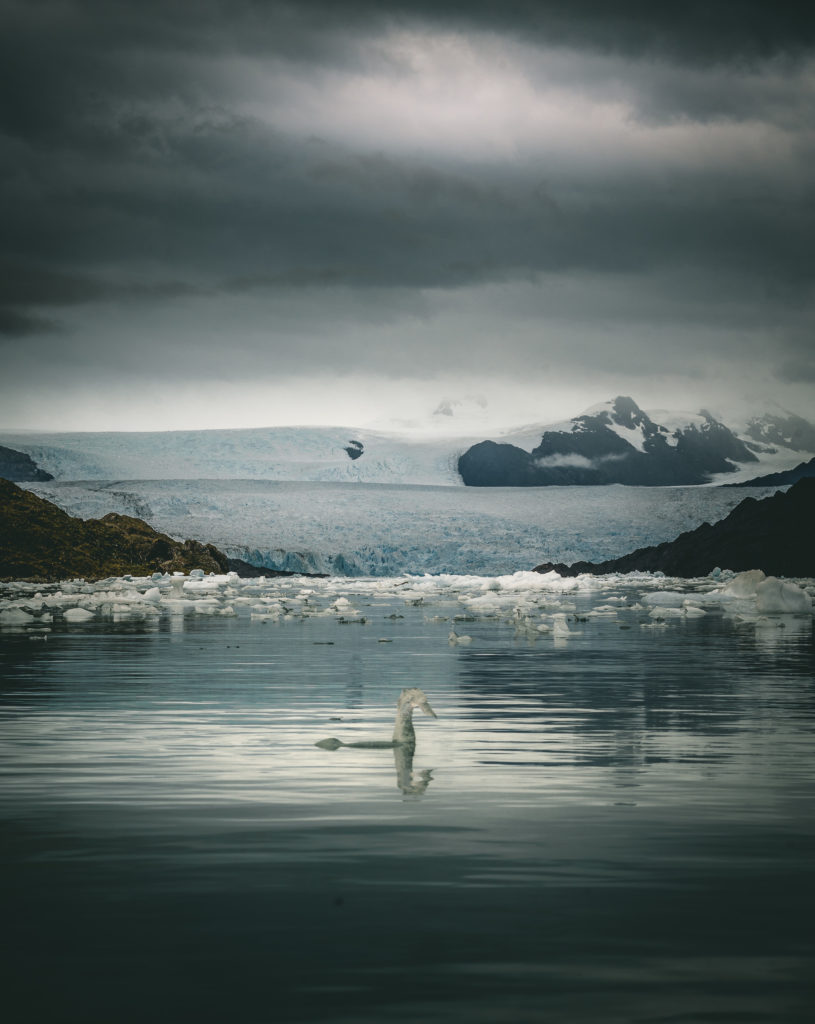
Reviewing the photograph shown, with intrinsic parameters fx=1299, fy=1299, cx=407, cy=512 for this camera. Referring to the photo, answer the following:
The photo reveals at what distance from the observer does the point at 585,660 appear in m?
11.7

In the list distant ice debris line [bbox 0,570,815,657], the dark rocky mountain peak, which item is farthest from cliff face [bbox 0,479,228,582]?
the dark rocky mountain peak

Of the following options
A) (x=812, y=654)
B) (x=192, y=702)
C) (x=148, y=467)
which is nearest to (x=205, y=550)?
(x=148, y=467)

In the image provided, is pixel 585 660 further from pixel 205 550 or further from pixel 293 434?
pixel 293 434

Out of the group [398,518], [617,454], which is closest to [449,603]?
[398,518]

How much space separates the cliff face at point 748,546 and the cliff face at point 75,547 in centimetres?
1146

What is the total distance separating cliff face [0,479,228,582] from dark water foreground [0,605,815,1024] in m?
24.1

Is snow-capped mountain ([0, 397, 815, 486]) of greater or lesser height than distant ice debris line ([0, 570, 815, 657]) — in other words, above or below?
above

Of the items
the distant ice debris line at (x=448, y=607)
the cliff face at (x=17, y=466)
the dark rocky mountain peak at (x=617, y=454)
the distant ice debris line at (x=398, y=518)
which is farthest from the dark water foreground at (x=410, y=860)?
the dark rocky mountain peak at (x=617, y=454)

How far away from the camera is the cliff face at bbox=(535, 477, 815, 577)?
3441 centimetres

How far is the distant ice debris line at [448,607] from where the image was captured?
16.4 meters

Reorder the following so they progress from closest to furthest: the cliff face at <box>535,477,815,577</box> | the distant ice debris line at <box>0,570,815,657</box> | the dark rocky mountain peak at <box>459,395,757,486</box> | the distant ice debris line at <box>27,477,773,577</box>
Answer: the distant ice debris line at <box>0,570,815,657</box>, the cliff face at <box>535,477,815,577</box>, the distant ice debris line at <box>27,477,773,577</box>, the dark rocky mountain peak at <box>459,395,757,486</box>

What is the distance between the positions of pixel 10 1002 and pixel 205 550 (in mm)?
35760

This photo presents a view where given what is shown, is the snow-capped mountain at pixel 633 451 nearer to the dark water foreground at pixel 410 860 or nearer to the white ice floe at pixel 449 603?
the white ice floe at pixel 449 603

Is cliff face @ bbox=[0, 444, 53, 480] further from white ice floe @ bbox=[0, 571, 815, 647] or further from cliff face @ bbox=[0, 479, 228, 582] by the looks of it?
white ice floe @ bbox=[0, 571, 815, 647]
